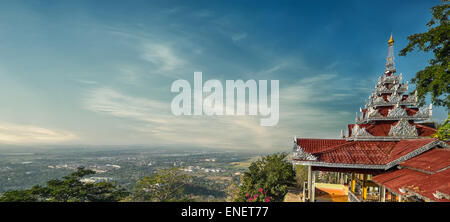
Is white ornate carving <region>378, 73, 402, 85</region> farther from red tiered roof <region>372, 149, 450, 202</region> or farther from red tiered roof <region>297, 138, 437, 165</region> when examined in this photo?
red tiered roof <region>372, 149, 450, 202</region>

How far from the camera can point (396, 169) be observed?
7.53 meters

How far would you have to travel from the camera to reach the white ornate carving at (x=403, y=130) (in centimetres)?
906

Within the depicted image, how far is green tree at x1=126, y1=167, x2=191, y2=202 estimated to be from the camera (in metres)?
14.4

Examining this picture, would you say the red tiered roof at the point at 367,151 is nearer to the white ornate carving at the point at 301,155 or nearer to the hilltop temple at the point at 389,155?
the hilltop temple at the point at 389,155

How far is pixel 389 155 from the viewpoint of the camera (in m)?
8.05

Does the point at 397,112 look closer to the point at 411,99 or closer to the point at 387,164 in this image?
the point at 411,99

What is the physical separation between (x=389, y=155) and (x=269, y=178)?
601cm

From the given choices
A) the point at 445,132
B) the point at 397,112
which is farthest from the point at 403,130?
the point at 397,112

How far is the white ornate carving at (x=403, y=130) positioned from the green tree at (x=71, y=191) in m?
18.1

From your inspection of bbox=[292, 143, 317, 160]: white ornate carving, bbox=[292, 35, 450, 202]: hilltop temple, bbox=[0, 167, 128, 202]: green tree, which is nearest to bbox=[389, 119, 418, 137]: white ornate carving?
bbox=[292, 35, 450, 202]: hilltop temple
